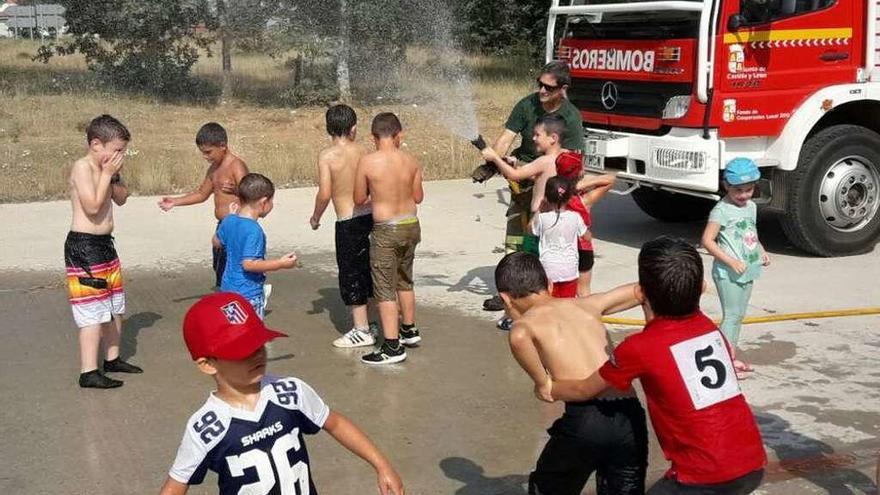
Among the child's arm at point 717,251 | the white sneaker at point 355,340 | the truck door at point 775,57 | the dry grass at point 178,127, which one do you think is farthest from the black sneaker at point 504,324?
the dry grass at point 178,127

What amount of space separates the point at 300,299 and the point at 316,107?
18.0 meters

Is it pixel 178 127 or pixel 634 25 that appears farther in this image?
pixel 178 127

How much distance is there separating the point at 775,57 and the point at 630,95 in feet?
4.10

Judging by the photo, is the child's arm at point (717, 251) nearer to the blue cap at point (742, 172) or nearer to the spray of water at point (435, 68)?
the blue cap at point (742, 172)

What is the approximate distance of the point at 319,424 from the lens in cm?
322

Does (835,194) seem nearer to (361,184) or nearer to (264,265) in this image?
(361,184)

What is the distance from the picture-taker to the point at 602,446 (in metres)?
3.78

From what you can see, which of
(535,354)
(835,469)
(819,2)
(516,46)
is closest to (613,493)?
(535,354)

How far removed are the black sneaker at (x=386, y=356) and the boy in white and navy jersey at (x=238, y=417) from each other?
3.56m

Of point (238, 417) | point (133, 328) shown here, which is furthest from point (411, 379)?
point (238, 417)

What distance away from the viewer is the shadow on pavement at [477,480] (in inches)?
193

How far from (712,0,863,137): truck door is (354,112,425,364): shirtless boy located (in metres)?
3.24

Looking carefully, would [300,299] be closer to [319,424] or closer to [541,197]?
[541,197]

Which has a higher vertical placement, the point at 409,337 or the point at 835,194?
the point at 835,194
